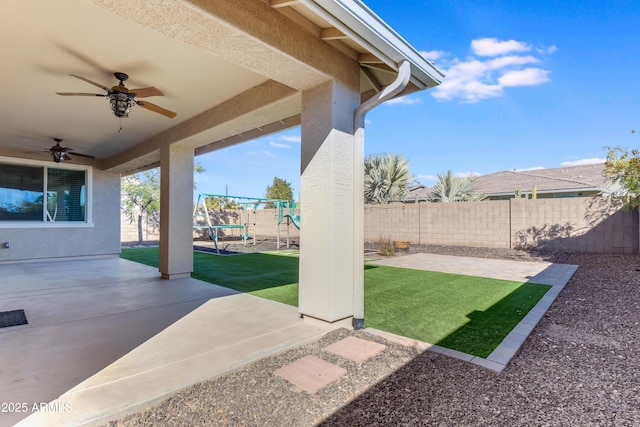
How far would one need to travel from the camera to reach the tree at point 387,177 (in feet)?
50.6

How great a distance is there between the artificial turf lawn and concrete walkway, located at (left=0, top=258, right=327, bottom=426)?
0.86 m

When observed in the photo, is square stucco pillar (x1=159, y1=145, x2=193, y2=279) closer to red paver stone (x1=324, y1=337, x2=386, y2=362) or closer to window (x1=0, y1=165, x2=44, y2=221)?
red paver stone (x1=324, y1=337, x2=386, y2=362)

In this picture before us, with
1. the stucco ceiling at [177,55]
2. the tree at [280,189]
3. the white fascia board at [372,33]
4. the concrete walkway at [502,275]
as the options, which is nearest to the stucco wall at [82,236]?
the stucco ceiling at [177,55]

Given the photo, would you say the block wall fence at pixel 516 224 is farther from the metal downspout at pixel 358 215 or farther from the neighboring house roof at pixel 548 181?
the metal downspout at pixel 358 215

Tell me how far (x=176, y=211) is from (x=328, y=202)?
12.8 feet

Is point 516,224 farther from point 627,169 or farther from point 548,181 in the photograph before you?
point 548,181

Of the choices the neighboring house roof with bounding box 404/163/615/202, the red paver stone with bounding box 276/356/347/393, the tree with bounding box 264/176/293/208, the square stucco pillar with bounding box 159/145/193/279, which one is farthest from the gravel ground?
the tree with bounding box 264/176/293/208

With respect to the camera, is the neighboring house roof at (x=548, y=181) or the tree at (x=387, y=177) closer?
the neighboring house roof at (x=548, y=181)

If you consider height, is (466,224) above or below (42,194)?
below

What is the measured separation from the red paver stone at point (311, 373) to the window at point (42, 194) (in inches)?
358

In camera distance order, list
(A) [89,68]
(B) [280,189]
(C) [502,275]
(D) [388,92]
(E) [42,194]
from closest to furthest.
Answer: (D) [388,92]
(A) [89,68]
(C) [502,275]
(E) [42,194]
(B) [280,189]

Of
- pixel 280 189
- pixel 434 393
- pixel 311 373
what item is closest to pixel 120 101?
pixel 311 373

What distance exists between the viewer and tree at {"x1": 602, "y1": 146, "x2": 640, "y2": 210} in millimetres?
6902

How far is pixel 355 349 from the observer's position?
8.83 ft
